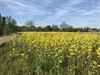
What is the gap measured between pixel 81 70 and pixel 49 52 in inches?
102

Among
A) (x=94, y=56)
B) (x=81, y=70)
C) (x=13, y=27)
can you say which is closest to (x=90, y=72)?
(x=81, y=70)

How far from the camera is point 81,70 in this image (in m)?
7.64

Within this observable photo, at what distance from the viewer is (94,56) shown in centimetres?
920

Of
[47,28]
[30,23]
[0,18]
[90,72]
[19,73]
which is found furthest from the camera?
[30,23]

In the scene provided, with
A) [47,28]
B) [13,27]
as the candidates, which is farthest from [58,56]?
[13,27]

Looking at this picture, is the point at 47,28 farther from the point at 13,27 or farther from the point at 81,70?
the point at 81,70

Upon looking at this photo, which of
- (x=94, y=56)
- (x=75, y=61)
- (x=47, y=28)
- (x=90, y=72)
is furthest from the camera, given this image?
(x=47, y=28)

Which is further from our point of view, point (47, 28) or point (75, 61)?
point (47, 28)

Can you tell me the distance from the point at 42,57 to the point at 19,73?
1837 millimetres

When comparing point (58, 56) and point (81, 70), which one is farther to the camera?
point (58, 56)

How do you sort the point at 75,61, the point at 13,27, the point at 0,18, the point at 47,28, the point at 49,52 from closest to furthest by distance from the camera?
the point at 75,61 < the point at 49,52 < the point at 0,18 < the point at 47,28 < the point at 13,27

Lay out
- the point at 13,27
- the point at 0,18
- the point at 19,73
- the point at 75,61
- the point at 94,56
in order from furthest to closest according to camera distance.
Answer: the point at 13,27 → the point at 0,18 → the point at 94,56 → the point at 75,61 → the point at 19,73

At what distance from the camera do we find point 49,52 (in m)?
10.0

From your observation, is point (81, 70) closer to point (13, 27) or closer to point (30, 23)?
point (13, 27)
